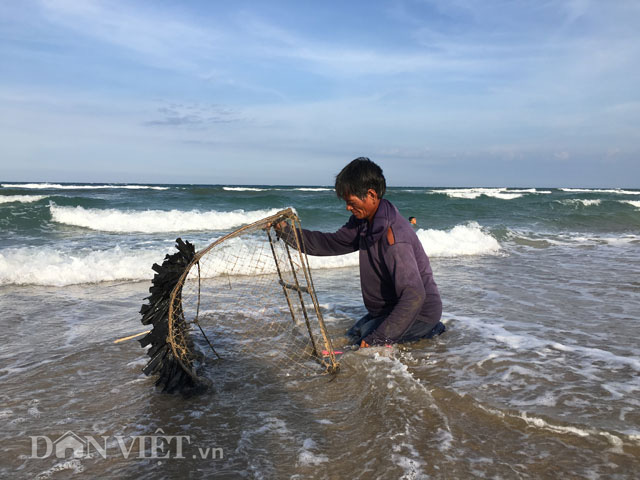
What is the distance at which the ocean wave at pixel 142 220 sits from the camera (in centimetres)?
1578

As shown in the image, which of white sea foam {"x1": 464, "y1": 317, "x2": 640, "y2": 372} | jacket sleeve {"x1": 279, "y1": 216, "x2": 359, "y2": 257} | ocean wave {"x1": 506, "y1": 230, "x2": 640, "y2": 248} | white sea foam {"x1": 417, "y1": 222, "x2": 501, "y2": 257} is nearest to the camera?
white sea foam {"x1": 464, "y1": 317, "x2": 640, "y2": 372}

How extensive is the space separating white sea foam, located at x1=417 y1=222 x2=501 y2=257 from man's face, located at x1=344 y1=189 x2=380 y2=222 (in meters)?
7.63

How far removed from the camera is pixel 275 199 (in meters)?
28.1

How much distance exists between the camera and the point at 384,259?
336 centimetres

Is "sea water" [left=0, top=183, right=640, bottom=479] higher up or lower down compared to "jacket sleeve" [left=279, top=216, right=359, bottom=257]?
lower down

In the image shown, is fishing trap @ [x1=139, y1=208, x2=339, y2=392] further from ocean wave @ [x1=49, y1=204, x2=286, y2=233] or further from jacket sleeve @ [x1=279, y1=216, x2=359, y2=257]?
ocean wave @ [x1=49, y1=204, x2=286, y2=233]

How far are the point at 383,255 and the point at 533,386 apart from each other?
1390mm

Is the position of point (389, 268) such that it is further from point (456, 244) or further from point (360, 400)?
point (456, 244)

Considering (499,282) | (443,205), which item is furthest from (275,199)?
(499,282)

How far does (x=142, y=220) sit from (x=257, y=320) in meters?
13.0

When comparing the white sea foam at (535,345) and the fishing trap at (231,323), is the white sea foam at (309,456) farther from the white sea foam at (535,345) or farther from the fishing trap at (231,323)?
the white sea foam at (535,345)

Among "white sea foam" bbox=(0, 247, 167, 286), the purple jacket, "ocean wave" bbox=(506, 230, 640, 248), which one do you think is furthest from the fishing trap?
"ocean wave" bbox=(506, 230, 640, 248)

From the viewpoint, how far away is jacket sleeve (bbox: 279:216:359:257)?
3.84 meters

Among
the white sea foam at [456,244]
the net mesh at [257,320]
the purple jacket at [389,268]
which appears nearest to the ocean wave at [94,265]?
the net mesh at [257,320]
